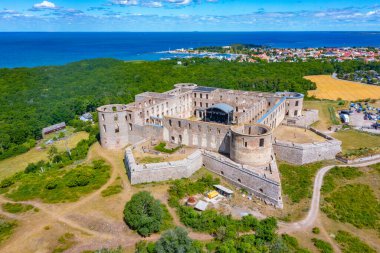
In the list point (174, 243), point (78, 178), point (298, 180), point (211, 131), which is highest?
point (211, 131)

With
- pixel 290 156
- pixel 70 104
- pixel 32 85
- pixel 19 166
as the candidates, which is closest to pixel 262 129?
pixel 290 156

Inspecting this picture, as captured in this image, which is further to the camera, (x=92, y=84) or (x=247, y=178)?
(x=92, y=84)

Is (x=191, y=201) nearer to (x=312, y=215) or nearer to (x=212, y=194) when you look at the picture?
(x=212, y=194)

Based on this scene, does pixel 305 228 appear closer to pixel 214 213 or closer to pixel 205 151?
pixel 214 213

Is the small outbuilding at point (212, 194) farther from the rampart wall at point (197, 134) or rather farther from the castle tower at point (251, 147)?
the rampart wall at point (197, 134)

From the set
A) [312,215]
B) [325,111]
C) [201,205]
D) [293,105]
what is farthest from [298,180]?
[325,111]
